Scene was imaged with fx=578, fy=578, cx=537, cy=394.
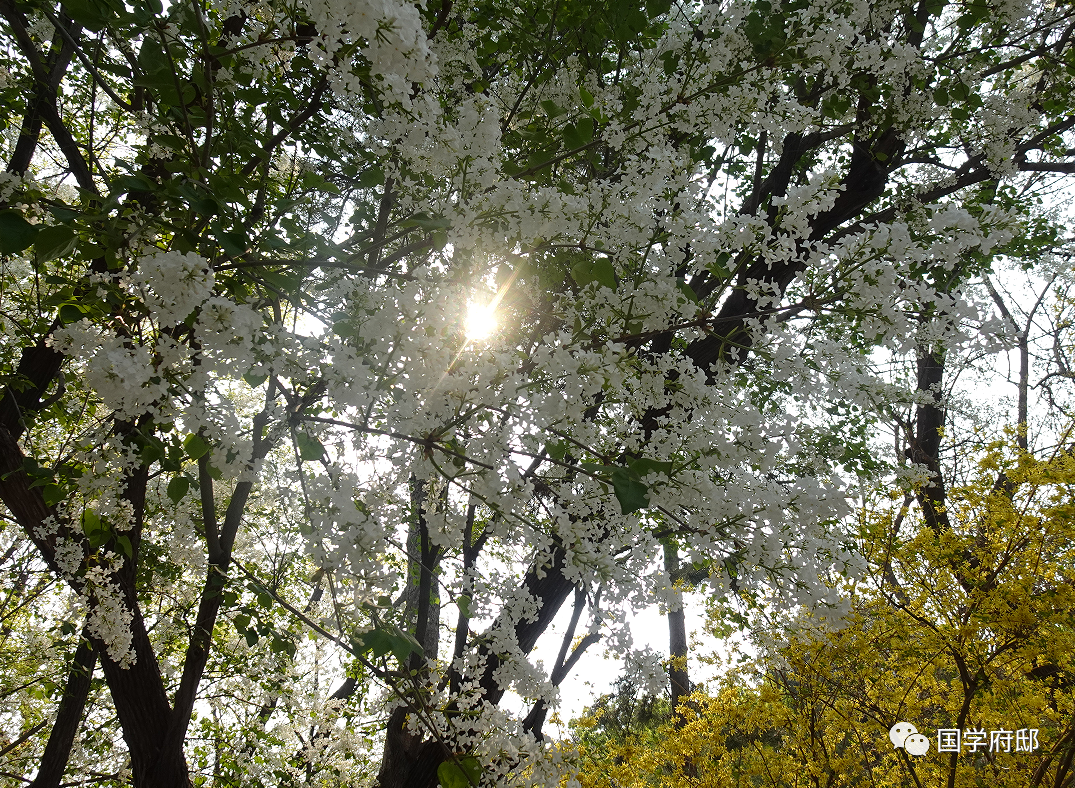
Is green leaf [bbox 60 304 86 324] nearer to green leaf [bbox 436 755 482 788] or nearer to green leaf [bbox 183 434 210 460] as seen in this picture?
green leaf [bbox 183 434 210 460]

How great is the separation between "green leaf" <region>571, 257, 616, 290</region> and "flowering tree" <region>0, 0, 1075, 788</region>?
0.06 feet

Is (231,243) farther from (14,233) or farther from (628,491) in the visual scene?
(628,491)

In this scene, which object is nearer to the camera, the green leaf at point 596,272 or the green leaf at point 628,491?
the green leaf at point 628,491

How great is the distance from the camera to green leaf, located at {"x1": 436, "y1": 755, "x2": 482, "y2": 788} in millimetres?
1776

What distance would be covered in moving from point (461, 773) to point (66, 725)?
12.9ft

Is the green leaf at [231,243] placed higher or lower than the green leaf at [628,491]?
higher

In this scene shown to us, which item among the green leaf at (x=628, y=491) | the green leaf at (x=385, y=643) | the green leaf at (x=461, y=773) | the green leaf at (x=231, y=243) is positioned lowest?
the green leaf at (x=461, y=773)

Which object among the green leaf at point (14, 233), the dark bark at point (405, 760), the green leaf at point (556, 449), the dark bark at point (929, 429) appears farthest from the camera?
the dark bark at point (929, 429)

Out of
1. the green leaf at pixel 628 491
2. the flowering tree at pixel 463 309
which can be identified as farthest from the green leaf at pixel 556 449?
the green leaf at pixel 628 491

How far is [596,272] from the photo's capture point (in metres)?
2.10

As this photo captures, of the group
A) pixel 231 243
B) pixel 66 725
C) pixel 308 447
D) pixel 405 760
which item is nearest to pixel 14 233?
pixel 231 243

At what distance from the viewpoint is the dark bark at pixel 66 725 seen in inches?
152

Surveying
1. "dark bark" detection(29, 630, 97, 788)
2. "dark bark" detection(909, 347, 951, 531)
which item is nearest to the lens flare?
"dark bark" detection(29, 630, 97, 788)

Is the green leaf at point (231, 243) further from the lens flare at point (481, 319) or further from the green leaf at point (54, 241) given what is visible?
the lens flare at point (481, 319)
